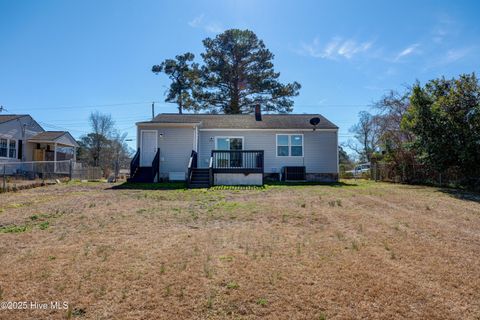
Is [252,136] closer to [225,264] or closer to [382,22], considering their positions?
[382,22]

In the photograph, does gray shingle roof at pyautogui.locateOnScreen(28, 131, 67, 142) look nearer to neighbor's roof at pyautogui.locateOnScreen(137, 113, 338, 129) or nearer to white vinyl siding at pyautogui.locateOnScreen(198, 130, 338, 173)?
neighbor's roof at pyautogui.locateOnScreen(137, 113, 338, 129)

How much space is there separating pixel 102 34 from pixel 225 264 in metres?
14.7

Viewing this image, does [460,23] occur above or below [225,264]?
above

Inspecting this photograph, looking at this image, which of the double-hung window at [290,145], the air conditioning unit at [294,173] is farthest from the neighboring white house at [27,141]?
the air conditioning unit at [294,173]

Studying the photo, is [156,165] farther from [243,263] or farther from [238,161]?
[243,263]

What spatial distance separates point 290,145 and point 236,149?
324cm

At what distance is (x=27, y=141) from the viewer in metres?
21.2

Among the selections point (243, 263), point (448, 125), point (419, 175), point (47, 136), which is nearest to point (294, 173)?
point (419, 175)

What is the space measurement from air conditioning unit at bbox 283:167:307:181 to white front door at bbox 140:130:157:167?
7.40m

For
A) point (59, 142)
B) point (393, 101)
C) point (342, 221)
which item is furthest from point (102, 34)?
point (393, 101)

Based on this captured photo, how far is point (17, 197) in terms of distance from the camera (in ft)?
31.8

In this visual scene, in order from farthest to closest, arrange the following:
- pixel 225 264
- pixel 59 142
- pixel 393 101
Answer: pixel 59 142
pixel 393 101
pixel 225 264

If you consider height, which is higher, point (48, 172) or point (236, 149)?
point (236, 149)

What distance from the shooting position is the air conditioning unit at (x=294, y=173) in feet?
54.3
